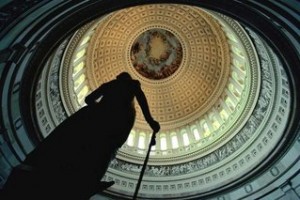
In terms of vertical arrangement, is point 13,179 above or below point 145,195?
below

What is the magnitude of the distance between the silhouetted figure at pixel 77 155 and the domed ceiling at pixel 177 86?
23.3ft

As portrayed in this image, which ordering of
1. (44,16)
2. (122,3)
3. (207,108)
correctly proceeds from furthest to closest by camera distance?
(207,108), (122,3), (44,16)

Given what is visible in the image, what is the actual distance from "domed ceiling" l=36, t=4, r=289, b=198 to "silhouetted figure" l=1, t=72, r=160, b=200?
23.3 ft

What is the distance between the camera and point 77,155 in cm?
346

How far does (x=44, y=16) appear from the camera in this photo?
23.3 ft

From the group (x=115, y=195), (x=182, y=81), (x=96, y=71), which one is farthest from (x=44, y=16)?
(x=182, y=81)

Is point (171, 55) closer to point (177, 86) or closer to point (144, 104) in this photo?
point (177, 86)

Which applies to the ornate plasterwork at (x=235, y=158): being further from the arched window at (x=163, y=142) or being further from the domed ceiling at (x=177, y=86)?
the arched window at (x=163, y=142)

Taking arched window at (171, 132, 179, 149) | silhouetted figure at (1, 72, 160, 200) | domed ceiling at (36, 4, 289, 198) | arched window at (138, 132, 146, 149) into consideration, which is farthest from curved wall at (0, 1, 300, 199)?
arched window at (138, 132, 146, 149)

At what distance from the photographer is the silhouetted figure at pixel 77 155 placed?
10.4ft

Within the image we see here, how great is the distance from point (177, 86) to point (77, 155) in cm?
1801

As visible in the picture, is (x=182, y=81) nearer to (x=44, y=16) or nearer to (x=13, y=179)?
(x=44, y=16)

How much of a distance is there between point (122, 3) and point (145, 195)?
791cm

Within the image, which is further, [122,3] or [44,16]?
[122,3]
